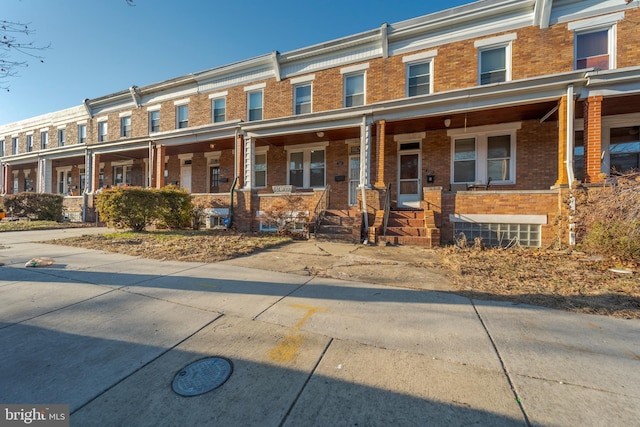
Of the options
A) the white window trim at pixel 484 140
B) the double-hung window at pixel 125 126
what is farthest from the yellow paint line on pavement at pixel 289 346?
the double-hung window at pixel 125 126

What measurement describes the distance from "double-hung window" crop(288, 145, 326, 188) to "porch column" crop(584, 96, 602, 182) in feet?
30.4

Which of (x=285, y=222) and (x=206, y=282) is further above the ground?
(x=285, y=222)

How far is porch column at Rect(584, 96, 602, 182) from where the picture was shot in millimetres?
7832

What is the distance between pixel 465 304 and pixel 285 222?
753 cm

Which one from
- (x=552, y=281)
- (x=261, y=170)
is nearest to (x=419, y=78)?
(x=261, y=170)

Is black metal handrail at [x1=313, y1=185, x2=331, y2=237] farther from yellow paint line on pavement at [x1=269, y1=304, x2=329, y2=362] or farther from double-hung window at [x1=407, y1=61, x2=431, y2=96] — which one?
yellow paint line on pavement at [x1=269, y1=304, x2=329, y2=362]

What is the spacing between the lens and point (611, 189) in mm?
6059

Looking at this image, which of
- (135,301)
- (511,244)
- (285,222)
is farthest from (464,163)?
(135,301)

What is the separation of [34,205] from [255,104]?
1327 centimetres

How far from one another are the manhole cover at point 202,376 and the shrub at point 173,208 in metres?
10.2

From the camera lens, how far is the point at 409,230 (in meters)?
9.17

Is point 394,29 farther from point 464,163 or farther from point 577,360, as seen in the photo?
point 577,360

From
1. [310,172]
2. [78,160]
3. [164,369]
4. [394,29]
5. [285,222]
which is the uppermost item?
[394,29]

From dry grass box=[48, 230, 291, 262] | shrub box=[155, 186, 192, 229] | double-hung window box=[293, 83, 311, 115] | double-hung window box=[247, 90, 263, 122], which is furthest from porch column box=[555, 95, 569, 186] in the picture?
shrub box=[155, 186, 192, 229]
